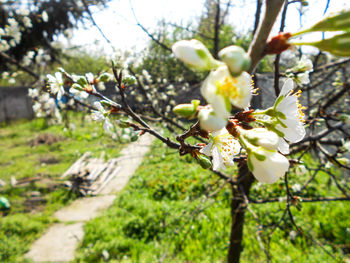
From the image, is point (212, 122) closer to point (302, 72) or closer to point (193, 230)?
point (302, 72)

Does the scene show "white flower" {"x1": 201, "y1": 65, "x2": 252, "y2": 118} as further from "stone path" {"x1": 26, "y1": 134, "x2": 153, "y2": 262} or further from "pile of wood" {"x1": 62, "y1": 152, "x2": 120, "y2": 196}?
"pile of wood" {"x1": 62, "y1": 152, "x2": 120, "y2": 196}

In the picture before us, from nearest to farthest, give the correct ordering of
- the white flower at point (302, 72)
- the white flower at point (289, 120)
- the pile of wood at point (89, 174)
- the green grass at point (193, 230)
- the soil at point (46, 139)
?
the white flower at point (289, 120), the white flower at point (302, 72), the green grass at point (193, 230), the pile of wood at point (89, 174), the soil at point (46, 139)

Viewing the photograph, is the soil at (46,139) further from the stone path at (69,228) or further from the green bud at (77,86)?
the green bud at (77,86)

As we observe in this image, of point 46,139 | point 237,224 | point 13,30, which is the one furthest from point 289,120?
point 46,139

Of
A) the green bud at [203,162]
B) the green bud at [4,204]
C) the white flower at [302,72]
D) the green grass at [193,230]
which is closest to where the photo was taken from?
the green bud at [203,162]

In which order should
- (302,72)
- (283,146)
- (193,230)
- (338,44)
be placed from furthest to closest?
1. (193,230)
2. (302,72)
3. (283,146)
4. (338,44)

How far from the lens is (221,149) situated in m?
0.74

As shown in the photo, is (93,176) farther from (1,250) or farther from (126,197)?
(1,250)

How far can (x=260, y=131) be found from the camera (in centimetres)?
46

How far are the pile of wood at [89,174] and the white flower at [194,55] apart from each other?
518cm

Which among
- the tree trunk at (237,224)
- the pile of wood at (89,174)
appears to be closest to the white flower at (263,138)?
the tree trunk at (237,224)

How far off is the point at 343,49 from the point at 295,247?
3.68 meters

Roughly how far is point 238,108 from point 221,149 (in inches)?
12.1

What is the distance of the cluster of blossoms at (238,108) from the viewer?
380 millimetres
